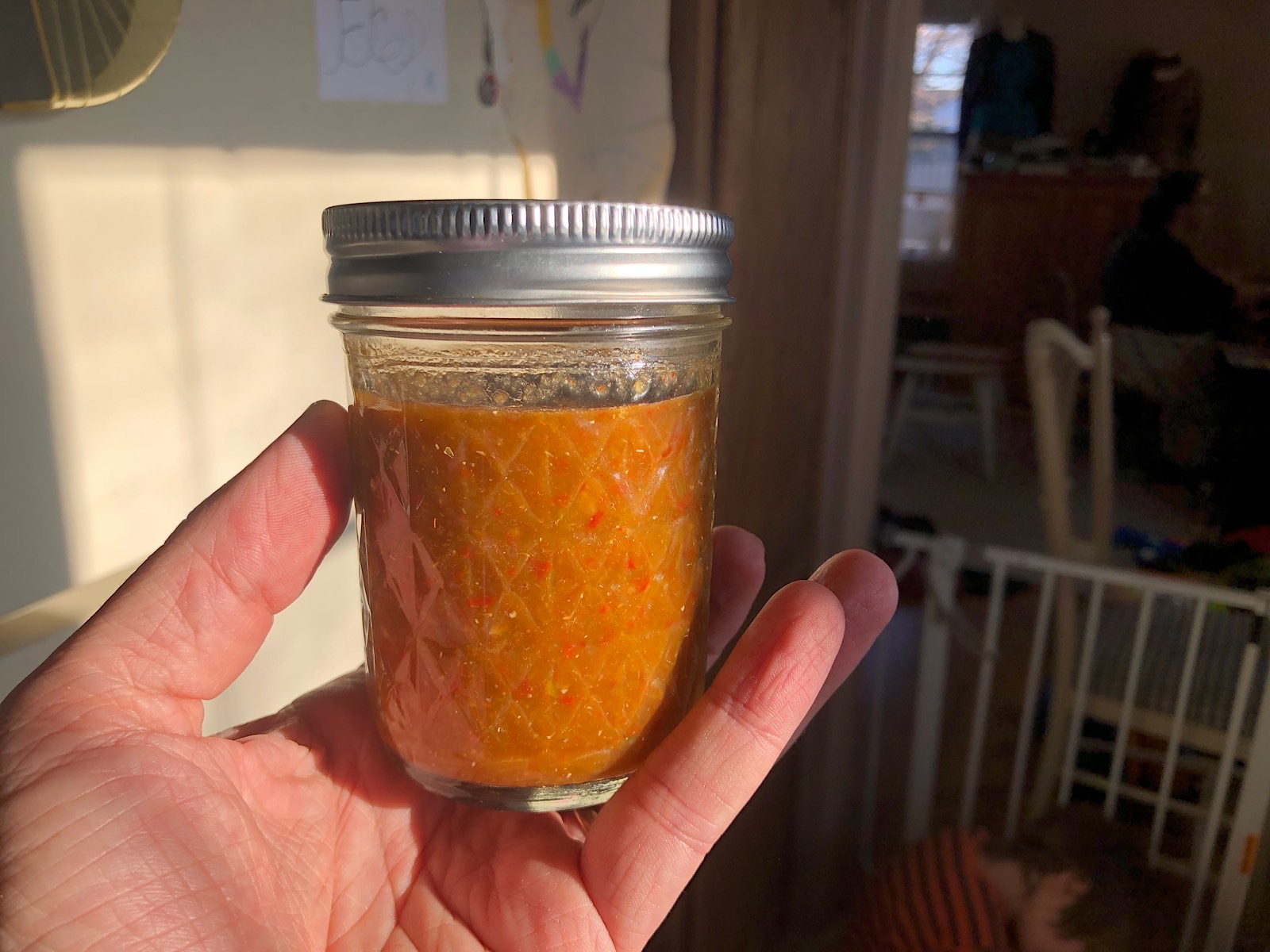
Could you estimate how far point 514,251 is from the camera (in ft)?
1.39

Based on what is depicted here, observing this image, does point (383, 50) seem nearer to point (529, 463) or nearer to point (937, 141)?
point (529, 463)

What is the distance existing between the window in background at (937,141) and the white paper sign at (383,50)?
140cm

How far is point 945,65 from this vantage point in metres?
2.01

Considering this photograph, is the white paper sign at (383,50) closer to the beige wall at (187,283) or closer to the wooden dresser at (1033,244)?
the beige wall at (187,283)

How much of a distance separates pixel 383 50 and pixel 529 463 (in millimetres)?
478

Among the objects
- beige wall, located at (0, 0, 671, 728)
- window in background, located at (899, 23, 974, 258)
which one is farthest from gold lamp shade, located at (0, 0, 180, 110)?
window in background, located at (899, 23, 974, 258)

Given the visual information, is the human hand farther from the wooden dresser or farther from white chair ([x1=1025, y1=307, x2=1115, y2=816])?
the wooden dresser

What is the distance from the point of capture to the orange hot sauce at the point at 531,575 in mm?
464

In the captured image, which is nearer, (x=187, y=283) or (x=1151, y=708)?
(x=187, y=283)

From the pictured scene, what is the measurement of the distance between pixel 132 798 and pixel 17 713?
8 centimetres

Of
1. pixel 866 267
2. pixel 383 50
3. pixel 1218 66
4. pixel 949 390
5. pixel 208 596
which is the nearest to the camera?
pixel 208 596

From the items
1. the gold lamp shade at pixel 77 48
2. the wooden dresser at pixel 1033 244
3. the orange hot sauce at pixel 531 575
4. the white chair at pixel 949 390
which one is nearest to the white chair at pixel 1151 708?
the white chair at pixel 949 390

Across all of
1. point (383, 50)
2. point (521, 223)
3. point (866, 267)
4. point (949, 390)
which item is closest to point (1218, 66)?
point (949, 390)

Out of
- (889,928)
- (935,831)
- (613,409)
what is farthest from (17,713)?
(935,831)
